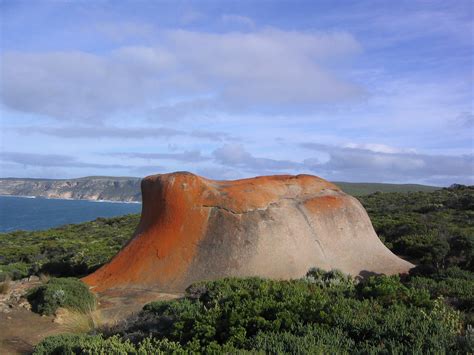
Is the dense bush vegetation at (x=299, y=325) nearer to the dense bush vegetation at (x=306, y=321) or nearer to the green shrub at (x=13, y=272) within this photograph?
the dense bush vegetation at (x=306, y=321)

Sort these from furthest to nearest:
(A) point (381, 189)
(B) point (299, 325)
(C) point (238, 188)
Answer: (A) point (381, 189) → (C) point (238, 188) → (B) point (299, 325)

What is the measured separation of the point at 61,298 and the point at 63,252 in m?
14.2

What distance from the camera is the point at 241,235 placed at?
37.3 ft

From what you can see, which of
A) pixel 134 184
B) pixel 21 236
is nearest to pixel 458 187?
pixel 21 236

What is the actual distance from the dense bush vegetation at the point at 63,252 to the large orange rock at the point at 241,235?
11.1 ft

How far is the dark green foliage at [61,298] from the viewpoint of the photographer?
9.93 metres

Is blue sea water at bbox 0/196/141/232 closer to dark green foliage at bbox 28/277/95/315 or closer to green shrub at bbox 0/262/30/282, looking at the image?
green shrub at bbox 0/262/30/282

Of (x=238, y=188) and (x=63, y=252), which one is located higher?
(x=238, y=188)

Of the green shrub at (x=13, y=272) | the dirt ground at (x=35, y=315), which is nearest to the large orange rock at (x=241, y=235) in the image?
the dirt ground at (x=35, y=315)

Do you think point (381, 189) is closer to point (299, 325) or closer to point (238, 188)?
point (238, 188)

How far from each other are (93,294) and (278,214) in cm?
452

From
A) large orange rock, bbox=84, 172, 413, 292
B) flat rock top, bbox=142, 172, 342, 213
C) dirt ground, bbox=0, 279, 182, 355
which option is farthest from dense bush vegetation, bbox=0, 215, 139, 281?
flat rock top, bbox=142, 172, 342, 213

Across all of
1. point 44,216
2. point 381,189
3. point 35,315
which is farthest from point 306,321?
point 44,216

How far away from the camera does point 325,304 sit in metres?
6.36
